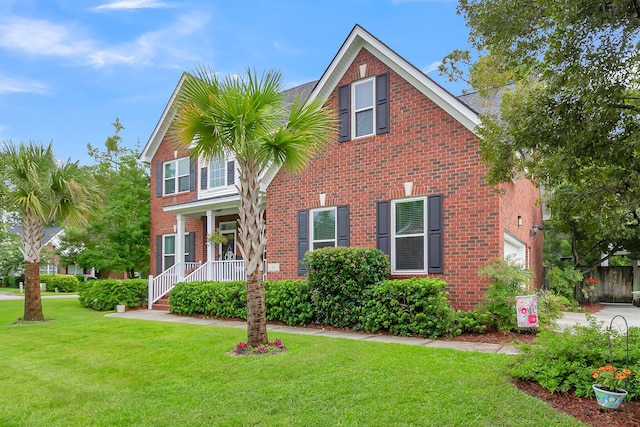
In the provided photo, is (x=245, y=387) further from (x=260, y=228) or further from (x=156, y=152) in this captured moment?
(x=156, y=152)

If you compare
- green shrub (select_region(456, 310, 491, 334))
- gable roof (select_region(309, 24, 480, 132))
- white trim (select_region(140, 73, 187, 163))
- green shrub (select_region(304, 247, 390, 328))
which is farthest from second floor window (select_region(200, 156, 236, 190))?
green shrub (select_region(456, 310, 491, 334))

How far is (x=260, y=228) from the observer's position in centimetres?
783

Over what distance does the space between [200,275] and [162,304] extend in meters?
1.79

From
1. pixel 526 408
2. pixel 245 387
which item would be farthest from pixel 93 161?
pixel 526 408

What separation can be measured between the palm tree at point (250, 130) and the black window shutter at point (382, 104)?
11.6 feet

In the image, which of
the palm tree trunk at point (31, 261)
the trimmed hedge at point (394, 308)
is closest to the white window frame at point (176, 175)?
the palm tree trunk at point (31, 261)

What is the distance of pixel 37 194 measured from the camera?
12484mm

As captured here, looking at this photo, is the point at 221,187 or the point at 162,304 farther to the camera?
the point at 221,187

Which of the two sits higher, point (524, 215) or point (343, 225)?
point (524, 215)

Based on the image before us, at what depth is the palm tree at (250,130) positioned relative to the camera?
741 cm

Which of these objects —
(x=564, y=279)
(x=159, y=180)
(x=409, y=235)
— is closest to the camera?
(x=409, y=235)

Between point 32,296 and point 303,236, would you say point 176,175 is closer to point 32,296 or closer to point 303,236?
point 32,296

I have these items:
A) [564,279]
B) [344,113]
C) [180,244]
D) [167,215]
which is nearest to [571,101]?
[344,113]

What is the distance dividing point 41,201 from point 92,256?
7225 millimetres
